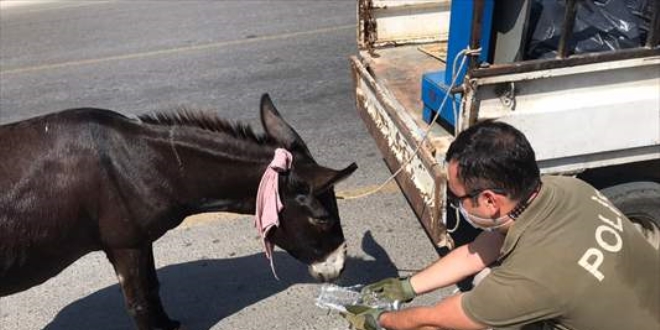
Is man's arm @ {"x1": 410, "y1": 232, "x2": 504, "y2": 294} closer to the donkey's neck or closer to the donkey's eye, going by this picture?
the donkey's eye

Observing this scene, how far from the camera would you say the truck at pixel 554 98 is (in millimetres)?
3145

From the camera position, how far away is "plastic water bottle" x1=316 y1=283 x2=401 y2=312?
10.1 ft

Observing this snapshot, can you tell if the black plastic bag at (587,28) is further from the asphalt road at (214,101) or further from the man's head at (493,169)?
the asphalt road at (214,101)

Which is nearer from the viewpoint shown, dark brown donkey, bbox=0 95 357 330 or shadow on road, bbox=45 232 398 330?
dark brown donkey, bbox=0 95 357 330

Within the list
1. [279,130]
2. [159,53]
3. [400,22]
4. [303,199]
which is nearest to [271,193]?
[303,199]

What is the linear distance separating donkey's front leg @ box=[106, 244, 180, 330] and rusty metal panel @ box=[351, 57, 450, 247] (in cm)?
156

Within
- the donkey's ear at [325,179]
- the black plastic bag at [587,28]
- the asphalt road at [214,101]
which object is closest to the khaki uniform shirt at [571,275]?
the donkey's ear at [325,179]

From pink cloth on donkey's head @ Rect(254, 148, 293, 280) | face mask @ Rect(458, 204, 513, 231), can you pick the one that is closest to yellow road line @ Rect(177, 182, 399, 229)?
pink cloth on donkey's head @ Rect(254, 148, 293, 280)

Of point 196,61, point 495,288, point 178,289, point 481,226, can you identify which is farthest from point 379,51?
point 196,61

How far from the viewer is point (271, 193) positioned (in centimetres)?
318

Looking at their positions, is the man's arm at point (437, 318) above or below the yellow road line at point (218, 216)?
above

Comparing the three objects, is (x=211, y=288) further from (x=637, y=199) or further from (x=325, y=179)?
(x=637, y=199)

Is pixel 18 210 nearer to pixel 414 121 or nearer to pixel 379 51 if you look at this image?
pixel 414 121

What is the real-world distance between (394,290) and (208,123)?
1343 mm
